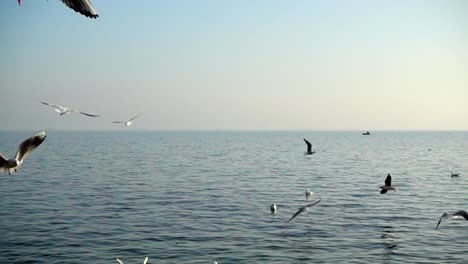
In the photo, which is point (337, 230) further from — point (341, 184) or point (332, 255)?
point (341, 184)

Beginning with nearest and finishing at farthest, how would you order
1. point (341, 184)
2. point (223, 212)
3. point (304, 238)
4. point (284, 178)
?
point (304, 238) < point (223, 212) < point (341, 184) < point (284, 178)

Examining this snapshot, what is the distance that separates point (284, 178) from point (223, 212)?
898 inches

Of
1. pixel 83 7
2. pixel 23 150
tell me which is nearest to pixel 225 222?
pixel 23 150

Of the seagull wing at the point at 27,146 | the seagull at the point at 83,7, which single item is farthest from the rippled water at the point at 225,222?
the seagull at the point at 83,7

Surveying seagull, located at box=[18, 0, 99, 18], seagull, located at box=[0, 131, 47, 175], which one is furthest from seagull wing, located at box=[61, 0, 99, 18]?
seagull, located at box=[0, 131, 47, 175]

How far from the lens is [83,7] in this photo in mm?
5527

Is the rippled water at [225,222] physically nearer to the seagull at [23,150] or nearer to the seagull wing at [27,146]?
the seagull at [23,150]

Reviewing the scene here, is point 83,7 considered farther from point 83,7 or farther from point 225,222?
point 225,222

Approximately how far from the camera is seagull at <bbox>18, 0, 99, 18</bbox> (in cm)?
544

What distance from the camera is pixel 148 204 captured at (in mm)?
34781

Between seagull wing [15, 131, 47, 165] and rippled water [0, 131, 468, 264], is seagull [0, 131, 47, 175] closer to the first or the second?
seagull wing [15, 131, 47, 165]

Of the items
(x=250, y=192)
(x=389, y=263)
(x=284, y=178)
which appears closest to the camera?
(x=389, y=263)

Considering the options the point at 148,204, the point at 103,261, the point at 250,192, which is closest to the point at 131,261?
the point at 103,261

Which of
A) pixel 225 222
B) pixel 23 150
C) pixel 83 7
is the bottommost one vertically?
pixel 225 222
